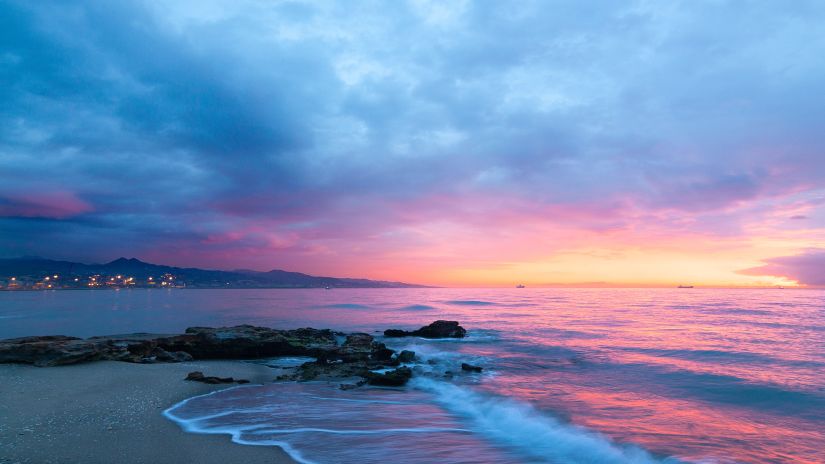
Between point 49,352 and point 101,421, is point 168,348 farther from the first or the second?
point 101,421

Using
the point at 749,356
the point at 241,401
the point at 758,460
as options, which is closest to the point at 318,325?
the point at 241,401

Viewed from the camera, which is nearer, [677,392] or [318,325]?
[677,392]

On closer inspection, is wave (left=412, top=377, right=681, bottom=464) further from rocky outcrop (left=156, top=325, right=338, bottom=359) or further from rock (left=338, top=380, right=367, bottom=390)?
rocky outcrop (left=156, top=325, right=338, bottom=359)

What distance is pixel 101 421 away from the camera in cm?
927

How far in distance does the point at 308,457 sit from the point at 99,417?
546cm

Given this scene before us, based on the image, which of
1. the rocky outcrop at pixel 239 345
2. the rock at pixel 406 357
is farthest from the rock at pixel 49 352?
the rock at pixel 406 357

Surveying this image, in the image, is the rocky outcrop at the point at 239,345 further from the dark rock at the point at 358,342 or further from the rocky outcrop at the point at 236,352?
the dark rock at the point at 358,342

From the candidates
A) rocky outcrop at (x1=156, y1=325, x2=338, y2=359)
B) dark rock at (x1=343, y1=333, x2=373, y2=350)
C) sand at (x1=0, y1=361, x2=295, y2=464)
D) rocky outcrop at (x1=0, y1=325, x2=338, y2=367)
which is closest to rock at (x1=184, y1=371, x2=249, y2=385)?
sand at (x1=0, y1=361, x2=295, y2=464)

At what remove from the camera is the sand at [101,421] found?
7441 millimetres

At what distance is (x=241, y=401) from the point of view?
12258 millimetres

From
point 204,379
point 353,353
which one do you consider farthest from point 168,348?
point 353,353

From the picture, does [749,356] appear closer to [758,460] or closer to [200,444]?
[758,460]

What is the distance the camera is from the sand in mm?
7441

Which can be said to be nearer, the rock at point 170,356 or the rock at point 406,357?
the rock at point 170,356
